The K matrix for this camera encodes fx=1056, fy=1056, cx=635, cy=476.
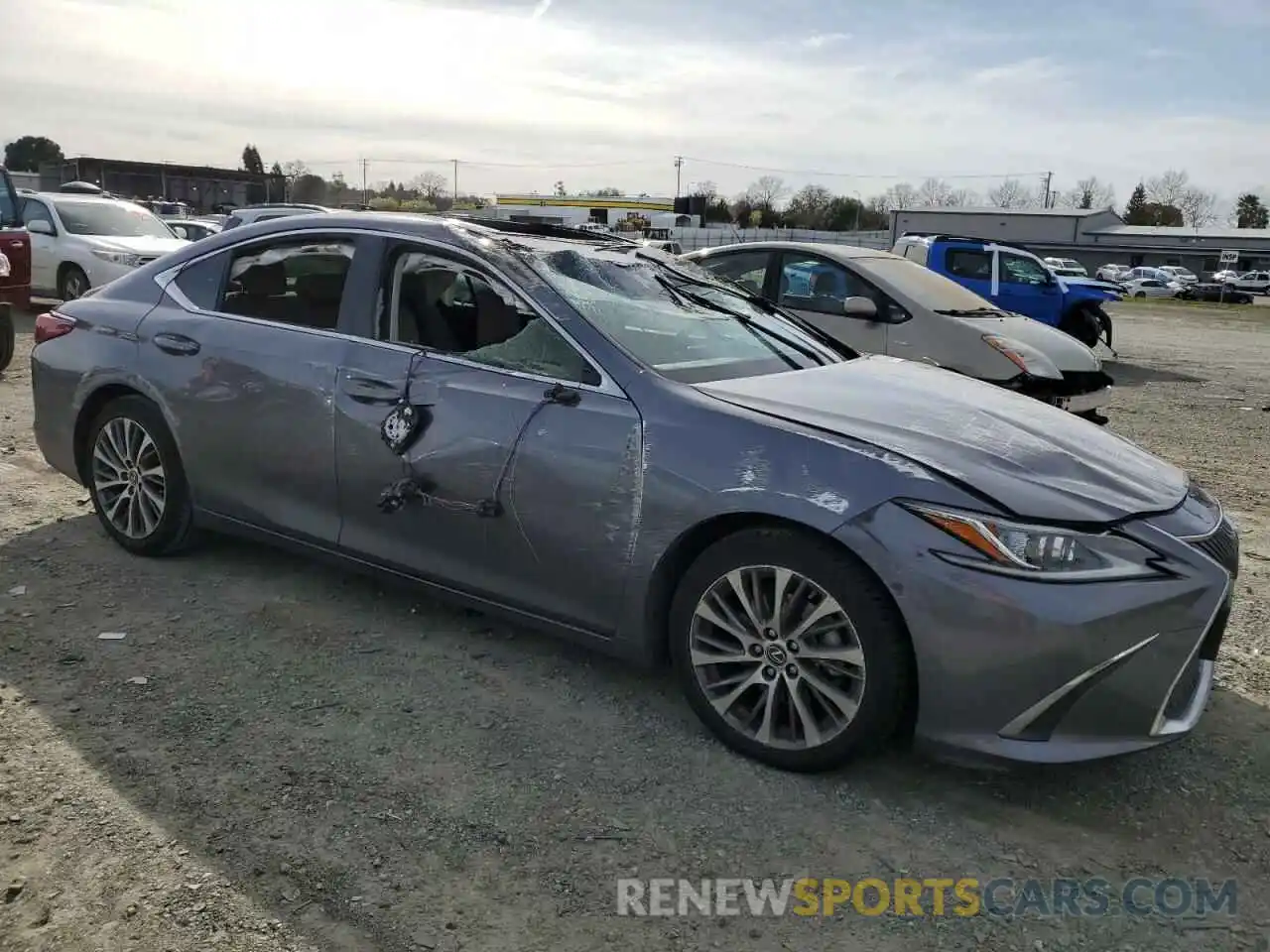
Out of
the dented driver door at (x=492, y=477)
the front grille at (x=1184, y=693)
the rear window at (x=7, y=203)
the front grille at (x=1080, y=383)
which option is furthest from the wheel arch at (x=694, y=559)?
the rear window at (x=7, y=203)

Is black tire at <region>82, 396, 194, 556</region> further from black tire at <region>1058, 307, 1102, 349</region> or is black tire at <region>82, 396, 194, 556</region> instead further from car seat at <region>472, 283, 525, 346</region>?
black tire at <region>1058, 307, 1102, 349</region>

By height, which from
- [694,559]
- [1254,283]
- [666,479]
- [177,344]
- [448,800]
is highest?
[1254,283]

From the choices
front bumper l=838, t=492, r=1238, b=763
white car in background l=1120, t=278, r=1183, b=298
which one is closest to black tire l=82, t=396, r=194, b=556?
front bumper l=838, t=492, r=1238, b=763

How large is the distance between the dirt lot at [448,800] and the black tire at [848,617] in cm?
11

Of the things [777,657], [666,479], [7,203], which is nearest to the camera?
[777,657]

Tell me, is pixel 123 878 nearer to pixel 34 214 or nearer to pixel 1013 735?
pixel 1013 735

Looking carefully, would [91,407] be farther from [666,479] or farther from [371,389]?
[666,479]

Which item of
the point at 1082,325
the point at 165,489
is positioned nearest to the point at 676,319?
the point at 165,489

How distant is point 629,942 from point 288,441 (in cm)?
249

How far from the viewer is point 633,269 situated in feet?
14.0

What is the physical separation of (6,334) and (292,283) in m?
6.33

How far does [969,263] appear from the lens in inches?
554

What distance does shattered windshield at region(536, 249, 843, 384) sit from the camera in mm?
3688

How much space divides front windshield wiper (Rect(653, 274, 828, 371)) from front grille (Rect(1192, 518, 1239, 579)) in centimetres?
152
